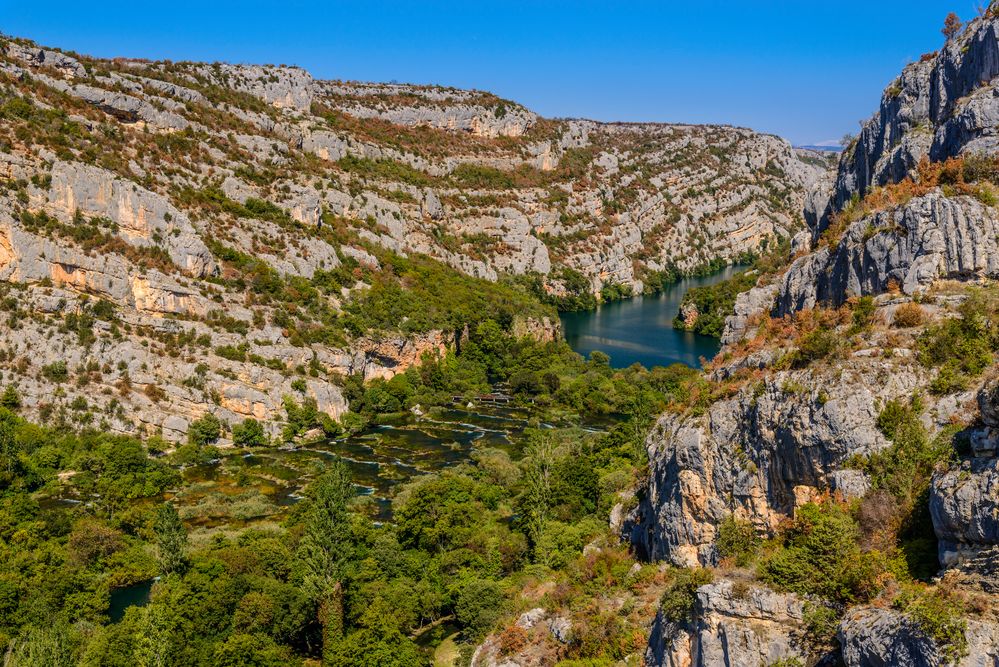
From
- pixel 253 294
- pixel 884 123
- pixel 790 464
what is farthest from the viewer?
pixel 253 294

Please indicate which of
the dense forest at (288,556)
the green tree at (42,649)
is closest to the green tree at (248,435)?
the dense forest at (288,556)

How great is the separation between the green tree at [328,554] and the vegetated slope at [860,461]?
14735 mm

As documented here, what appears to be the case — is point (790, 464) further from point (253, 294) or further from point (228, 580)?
point (253, 294)

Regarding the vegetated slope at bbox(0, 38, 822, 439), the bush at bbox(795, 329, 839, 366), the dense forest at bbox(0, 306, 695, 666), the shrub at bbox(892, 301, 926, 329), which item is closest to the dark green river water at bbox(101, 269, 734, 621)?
the dense forest at bbox(0, 306, 695, 666)

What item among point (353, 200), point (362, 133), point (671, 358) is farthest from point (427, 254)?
point (671, 358)

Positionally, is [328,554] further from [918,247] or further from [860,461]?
[918,247]

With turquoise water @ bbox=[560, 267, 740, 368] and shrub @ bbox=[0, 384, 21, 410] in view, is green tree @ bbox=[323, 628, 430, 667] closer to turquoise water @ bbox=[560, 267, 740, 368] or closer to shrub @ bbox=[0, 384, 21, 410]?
shrub @ bbox=[0, 384, 21, 410]

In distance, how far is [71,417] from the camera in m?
66.6

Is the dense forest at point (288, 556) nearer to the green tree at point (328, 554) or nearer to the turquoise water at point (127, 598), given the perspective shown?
the green tree at point (328, 554)

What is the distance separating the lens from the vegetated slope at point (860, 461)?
15992mm

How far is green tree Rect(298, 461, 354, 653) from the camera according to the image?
35.9 m

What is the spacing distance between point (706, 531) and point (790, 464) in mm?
3794

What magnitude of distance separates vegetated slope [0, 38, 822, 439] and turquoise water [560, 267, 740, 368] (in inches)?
296

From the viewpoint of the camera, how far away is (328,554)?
39875mm
